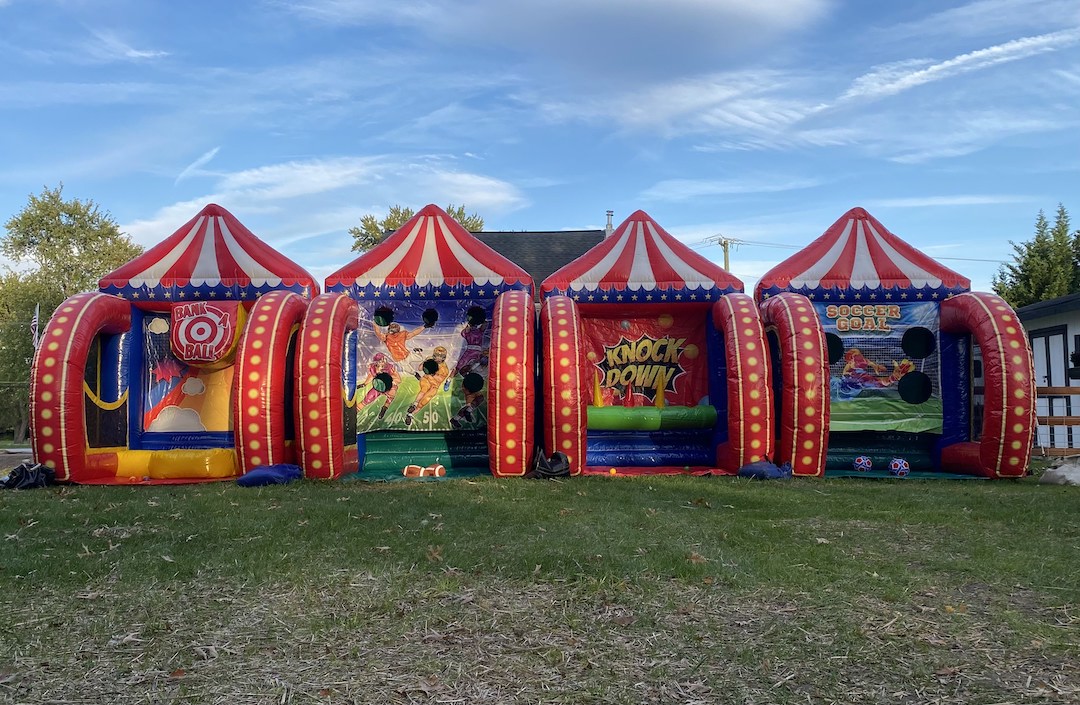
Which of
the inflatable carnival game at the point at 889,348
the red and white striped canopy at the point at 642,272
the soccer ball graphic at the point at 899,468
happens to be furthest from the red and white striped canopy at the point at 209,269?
the soccer ball graphic at the point at 899,468

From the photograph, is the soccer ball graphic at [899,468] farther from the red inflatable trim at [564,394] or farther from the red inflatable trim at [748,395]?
the red inflatable trim at [564,394]

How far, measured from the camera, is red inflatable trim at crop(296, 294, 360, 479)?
267 inches

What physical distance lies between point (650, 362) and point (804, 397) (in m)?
1.90

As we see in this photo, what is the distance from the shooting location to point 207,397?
7.80 m

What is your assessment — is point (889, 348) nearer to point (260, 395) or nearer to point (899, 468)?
point (899, 468)

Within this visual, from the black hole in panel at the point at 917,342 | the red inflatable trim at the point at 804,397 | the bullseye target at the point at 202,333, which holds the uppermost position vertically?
the bullseye target at the point at 202,333

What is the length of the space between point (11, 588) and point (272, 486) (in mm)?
3151

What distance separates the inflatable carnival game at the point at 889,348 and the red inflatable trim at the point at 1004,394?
0.30m

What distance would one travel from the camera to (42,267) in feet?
74.2

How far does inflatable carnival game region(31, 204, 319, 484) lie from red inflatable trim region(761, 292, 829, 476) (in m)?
4.60

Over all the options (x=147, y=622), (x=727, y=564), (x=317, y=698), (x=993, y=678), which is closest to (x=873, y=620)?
(x=993, y=678)

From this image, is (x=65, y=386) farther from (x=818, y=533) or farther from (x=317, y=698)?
(x=818, y=533)

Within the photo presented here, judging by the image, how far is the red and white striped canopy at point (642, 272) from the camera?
8.03 m

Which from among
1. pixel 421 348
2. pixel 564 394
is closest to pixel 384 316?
pixel 421 348
